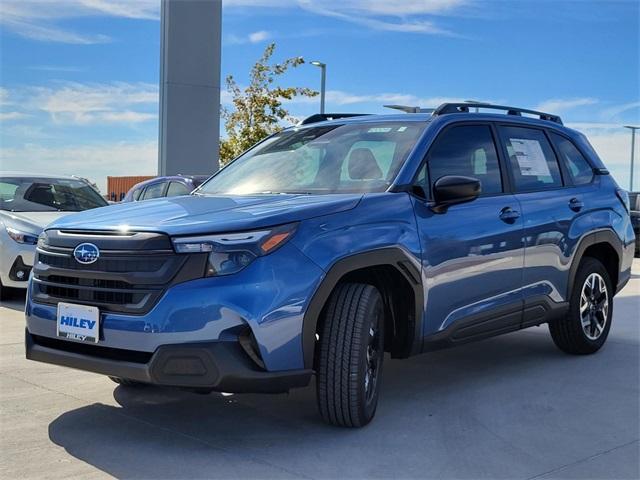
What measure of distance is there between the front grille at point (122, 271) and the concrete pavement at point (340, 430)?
727 millimetres

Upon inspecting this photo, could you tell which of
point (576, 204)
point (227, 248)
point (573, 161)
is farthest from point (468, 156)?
point (227, 248)

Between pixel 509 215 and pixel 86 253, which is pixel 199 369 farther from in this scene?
pixel 509 215

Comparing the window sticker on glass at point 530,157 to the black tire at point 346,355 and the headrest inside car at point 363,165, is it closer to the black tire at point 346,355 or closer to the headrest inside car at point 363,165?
the headrest inside car at point 363,165

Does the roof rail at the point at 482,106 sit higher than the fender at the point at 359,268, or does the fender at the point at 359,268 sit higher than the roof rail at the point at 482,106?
the roof rail at the point at 482,106

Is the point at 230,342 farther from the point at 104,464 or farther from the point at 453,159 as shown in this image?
the point at 453,159

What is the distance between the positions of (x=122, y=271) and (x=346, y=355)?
1.16m

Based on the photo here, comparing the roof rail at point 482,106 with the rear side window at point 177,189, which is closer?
the roof rail at point 482,106

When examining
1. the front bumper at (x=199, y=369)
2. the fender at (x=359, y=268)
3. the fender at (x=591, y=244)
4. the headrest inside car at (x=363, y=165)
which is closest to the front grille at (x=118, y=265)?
the front bumper at (x=199, y=369)

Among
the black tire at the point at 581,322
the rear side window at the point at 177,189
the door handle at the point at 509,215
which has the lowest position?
the black tire at the point at 581,322

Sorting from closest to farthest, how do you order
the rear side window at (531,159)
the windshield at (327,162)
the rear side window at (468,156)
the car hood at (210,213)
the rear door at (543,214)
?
1. the car hood at (210,213)
2. the windshield at (327,162)
3. the rear side window at (468,156)
4. the rear door at (543,214)
5. the rear side window at (531,159)

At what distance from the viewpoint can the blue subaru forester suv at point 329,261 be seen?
11.5 ft

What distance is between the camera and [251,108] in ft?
81.0

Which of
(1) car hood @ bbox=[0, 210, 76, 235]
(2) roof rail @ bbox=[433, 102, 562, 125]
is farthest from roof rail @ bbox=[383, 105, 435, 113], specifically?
(1) car hood @ bbox=[0, 210, 76, 235]

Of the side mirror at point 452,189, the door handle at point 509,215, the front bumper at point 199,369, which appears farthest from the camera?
the door handle at point 509,215
